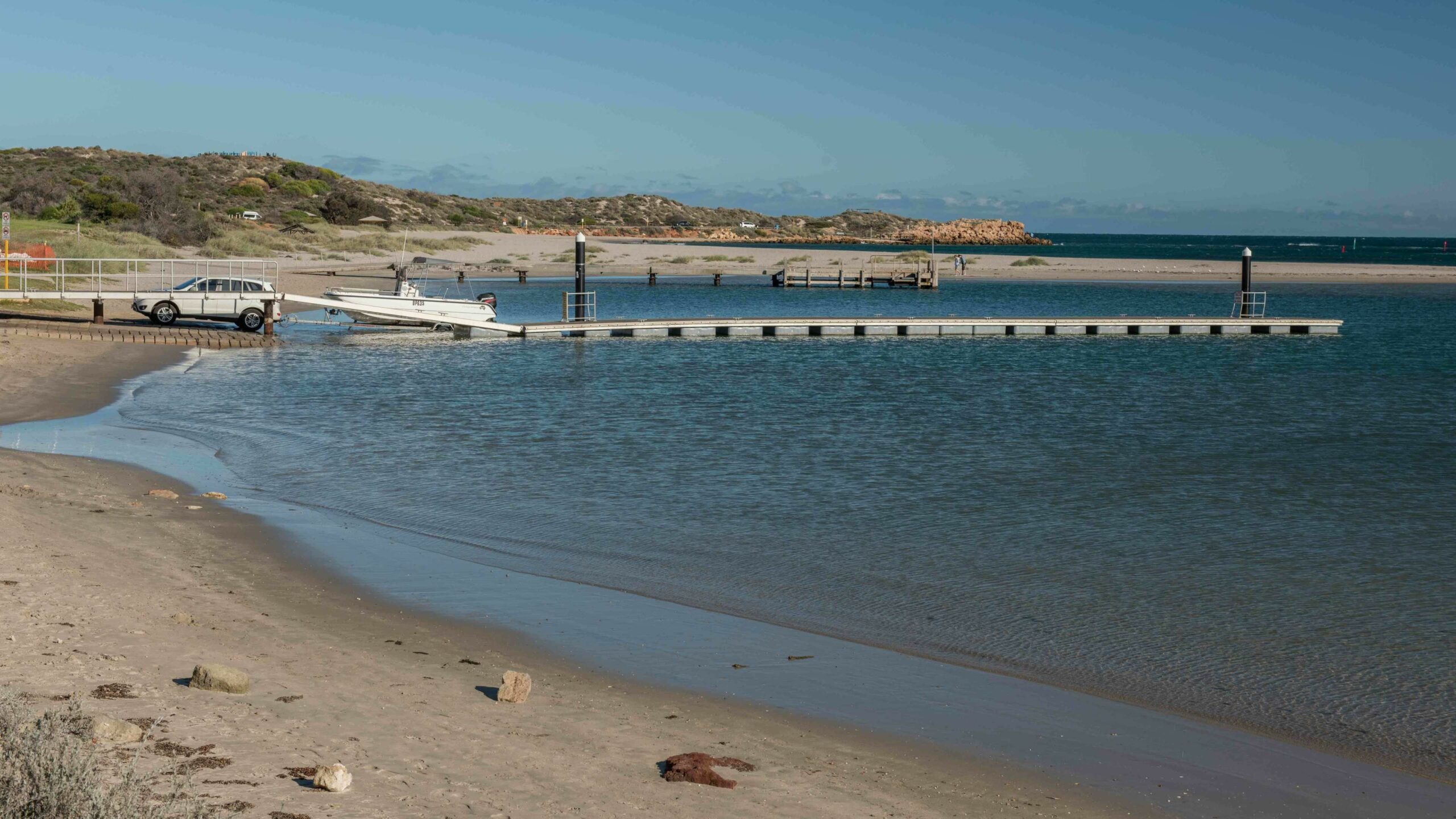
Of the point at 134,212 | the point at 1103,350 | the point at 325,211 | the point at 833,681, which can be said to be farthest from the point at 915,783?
the point at 325,211

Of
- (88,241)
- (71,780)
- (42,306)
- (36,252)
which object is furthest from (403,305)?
(71,780)

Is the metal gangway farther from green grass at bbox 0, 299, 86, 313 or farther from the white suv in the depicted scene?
green grass at bbox 0, 299, 86, 313

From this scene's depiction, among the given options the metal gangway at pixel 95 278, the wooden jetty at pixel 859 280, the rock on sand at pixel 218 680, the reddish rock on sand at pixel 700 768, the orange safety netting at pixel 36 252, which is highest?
the wooden jetty at pixel 859 280

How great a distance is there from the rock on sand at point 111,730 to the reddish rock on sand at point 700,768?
8.21ft

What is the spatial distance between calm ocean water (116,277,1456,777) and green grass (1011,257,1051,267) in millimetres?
70325

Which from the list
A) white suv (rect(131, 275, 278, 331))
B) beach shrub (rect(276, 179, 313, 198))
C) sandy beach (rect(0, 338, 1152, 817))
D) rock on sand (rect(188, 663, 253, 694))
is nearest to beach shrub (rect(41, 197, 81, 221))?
white suv (rect(131, 275, 278, 331))

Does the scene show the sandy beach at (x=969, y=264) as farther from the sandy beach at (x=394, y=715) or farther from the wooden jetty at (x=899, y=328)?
the sandy beach at (x=394, y=715)

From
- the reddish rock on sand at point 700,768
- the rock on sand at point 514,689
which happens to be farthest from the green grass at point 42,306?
the reddish rock on sand at point 700,768

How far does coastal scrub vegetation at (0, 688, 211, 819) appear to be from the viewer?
4.34 meters

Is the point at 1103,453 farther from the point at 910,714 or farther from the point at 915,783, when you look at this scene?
the point at 915,783

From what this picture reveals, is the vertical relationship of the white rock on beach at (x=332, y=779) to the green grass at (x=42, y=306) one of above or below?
below

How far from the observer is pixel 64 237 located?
55719 mm

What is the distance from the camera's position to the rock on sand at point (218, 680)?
6836mm

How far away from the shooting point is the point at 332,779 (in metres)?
5.55
